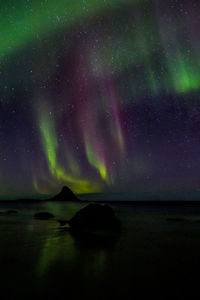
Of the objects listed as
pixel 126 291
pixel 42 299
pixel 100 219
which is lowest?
pixel 100 219

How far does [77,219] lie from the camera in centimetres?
2589

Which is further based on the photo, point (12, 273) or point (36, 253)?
point (36, 253)

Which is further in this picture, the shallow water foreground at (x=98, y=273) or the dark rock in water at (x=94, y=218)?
the dark rock in water at (x=94, y=218)

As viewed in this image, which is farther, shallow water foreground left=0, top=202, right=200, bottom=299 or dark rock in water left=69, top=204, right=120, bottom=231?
dark rock in water left=69, top=204, right=120, bottom=231

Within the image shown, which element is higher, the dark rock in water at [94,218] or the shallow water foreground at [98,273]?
the shallow water foreground at [98,273]

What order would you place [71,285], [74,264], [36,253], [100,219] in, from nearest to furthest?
[71,285]
[74,264]
[36,253]
[100,219]

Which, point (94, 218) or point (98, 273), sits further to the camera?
point (94, 218)

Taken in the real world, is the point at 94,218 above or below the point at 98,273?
below

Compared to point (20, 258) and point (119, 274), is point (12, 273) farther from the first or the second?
point (119, 274)

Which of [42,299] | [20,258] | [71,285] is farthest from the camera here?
[20,258]

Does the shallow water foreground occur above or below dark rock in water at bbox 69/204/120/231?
above

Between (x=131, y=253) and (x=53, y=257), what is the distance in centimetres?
470

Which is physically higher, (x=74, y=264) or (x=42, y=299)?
(x=42, y=299)

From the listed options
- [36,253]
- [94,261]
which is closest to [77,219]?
[36,253]
